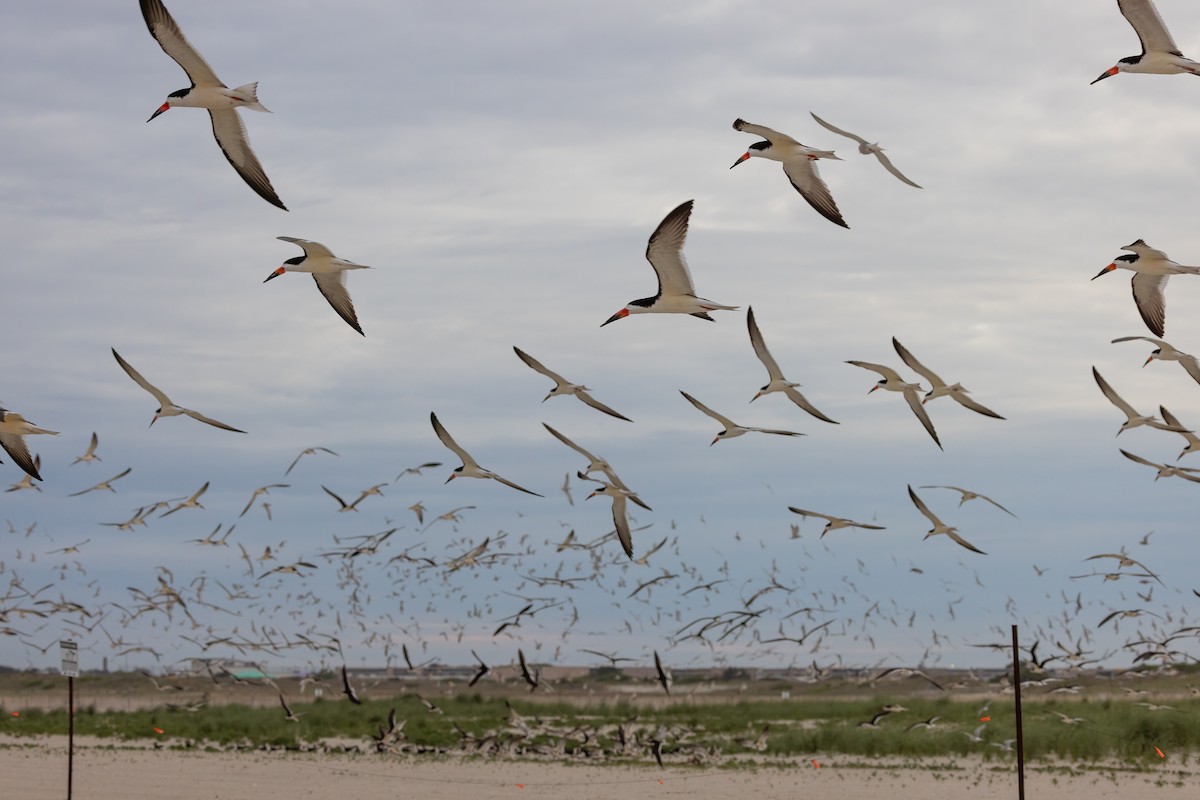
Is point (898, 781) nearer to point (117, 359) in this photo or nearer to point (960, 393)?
point (960, 393)

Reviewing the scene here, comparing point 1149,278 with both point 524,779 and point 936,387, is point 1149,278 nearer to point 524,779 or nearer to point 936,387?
point 936,387

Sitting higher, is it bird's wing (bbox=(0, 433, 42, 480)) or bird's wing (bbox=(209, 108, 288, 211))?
bird's wing (bbox=(209, 108, 288, 211))

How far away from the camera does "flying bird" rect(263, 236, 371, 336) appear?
61.5 ft

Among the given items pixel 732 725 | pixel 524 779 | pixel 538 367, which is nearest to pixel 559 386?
pixel 538 367

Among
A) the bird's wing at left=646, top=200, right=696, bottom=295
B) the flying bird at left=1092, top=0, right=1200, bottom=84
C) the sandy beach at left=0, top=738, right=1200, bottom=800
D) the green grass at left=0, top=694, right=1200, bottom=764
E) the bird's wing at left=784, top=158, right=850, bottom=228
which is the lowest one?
the green grass at left=0, top=694, right=1200, bottom=764

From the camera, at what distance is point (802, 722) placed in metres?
46.5

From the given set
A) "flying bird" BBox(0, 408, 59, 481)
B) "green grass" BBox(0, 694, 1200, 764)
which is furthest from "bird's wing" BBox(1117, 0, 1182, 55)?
"green grass" BBox(0, 694, 1200, 764)

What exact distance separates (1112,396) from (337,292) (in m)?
13.1

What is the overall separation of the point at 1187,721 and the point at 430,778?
18.6 m

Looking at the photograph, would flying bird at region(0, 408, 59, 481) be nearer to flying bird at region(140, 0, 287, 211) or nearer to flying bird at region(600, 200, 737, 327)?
flying bird at region(140, 0, 287, 211)

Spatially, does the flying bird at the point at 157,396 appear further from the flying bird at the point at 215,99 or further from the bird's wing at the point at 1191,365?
the bird's wing at the point at 1191,365

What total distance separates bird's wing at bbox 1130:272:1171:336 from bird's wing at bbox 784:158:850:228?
5054 millimetres

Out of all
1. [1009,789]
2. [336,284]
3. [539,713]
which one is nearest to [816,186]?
[336,284]

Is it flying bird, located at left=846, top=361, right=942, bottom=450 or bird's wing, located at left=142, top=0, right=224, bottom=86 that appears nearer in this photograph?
bird's wing, located at left=142, top=0, right=224, bottom=86
